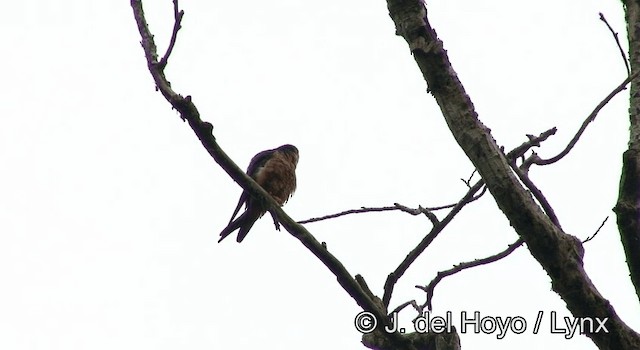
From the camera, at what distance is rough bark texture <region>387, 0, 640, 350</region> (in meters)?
2.27

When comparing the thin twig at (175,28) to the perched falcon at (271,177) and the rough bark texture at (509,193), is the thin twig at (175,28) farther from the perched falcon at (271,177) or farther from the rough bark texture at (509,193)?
the perched falcon at (271,177)

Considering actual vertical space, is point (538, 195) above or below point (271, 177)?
below

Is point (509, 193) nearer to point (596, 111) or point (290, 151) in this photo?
point (596, 111)

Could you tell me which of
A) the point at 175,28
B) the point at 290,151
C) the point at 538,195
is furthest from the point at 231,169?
the point at 290,151

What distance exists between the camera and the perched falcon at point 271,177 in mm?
5883

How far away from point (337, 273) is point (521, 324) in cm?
98

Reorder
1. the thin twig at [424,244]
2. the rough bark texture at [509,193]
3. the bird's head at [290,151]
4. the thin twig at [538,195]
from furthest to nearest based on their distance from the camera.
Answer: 1. the bird's head at [290,151]
2. the thin twig at [424,244]
3. the thin twig at [538,195]
4. the rough bark texture at [509,193]

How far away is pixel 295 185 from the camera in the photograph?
6629 millimetres

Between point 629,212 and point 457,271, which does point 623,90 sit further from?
point 457,271

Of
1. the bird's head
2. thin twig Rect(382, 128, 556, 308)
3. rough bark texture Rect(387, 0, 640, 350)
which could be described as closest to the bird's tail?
the bird's head

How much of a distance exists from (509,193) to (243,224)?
150 inches

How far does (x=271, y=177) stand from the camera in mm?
6340

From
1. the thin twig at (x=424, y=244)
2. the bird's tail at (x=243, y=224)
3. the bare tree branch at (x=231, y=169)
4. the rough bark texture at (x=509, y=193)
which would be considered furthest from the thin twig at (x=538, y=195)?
the bird's tail at (x=243, y=224)

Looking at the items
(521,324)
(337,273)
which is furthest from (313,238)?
(521,324)
